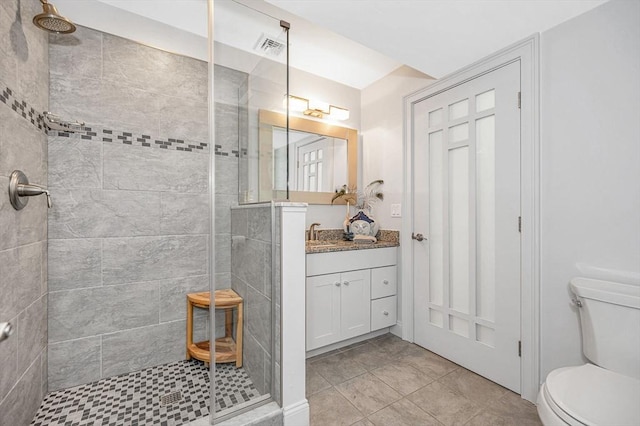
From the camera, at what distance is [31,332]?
1.47 meters

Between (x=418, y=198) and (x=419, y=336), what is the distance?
1.20m

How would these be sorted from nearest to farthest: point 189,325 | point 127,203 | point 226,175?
1. point 226,175
2. point 127,203
3. point 189,325

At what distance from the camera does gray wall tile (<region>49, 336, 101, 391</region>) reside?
1.73 meters

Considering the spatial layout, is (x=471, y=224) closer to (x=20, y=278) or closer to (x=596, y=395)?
(x=596, y=395)

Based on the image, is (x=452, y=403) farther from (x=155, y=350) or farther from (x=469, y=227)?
(x=155, y=350)

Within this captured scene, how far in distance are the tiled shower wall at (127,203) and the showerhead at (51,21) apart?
28cm

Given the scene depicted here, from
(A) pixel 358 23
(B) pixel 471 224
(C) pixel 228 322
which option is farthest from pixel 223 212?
(B) pixel 471 224

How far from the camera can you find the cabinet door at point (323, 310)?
6.94 feet

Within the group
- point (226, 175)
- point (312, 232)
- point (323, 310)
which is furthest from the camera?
point (312, 232)

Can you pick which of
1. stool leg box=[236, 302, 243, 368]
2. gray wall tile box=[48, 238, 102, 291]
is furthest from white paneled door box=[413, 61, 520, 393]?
gray wall tile box=[48, 238, 102, 291]

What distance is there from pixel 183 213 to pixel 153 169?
14.9 inches

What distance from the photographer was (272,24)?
172 cm

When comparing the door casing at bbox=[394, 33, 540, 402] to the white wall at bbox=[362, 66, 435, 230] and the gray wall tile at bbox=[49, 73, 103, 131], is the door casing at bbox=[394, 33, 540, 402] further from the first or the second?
the gray wall tile at bbox=[49, 73, 103, 131]

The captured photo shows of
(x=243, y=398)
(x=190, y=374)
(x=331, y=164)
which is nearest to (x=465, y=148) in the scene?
(x=331, y=164)
